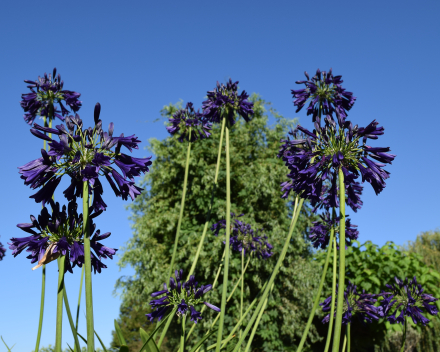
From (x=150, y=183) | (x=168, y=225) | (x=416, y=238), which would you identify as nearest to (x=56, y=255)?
(x=168, y=225)

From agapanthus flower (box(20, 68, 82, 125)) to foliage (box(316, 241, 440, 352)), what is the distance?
10.2 m

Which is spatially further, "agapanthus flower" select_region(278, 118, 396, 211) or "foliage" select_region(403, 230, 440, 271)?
"foliage" select_region(403, 230, 440, 271)

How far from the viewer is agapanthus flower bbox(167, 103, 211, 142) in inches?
267

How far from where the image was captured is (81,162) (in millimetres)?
2936

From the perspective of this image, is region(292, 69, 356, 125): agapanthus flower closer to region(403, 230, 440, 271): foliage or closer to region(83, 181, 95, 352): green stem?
→ region(83, 181, 95, 352): green stem

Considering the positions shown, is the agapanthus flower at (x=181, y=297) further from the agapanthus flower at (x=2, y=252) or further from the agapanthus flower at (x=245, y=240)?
the agapanthus flower at (x=2, y=252)

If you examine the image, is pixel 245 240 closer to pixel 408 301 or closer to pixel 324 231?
pixel 324 231

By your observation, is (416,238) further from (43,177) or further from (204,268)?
(43,177)

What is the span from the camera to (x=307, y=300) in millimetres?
16750

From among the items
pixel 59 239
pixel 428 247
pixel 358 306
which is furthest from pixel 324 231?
pixel 428 247

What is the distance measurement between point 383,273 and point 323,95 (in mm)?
10120

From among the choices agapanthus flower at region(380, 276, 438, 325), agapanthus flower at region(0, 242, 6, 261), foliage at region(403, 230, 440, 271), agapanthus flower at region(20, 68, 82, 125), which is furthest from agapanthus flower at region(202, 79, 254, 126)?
foliage at region(403, 230, 440, 271)

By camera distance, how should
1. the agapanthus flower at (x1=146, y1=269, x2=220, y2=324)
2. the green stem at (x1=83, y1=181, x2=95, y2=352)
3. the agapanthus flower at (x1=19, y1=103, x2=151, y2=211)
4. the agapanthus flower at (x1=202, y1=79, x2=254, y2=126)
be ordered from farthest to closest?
1. the agapanthus flower at (x1=202, y1=79, x2=254, y2=126)
2. the agapanthus flower at (x1=146, y1=269, x2=220, y2=324)
3. the agapanthus flower at (x1=19, y1=103, x2=151, y2=211)
4. the green stem at (x1=83, y1=181, x2=95, y2=352)

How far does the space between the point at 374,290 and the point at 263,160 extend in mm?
7908
